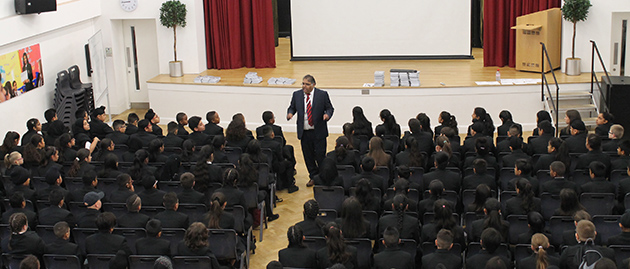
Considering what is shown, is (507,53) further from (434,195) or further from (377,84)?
(434,195)

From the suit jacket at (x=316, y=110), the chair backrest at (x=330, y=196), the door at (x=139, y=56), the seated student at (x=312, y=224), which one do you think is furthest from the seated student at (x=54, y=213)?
the door at (x=139, y=56)

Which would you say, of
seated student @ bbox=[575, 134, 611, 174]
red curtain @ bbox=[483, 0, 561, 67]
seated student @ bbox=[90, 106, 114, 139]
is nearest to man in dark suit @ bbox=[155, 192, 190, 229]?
seated student @ bbox=[90, 106, 114, 139]

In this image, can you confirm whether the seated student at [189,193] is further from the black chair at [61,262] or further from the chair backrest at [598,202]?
the chair backrest at [598,202]

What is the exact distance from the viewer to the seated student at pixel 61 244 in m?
6.84

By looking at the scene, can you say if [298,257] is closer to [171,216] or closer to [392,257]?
[392,257]

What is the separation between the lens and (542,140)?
9609mm

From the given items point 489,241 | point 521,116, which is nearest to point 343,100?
point 521,116

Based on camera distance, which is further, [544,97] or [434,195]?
[544,97]

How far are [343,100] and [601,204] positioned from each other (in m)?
7.01

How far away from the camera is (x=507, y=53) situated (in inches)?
639

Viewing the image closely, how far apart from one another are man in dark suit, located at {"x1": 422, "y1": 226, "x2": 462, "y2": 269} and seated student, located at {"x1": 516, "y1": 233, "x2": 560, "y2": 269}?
57 cm

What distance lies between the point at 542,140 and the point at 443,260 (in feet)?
13.0

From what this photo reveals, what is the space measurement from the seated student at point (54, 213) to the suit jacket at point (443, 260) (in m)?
3.74

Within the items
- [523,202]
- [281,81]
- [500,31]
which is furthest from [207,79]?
[523,202]
